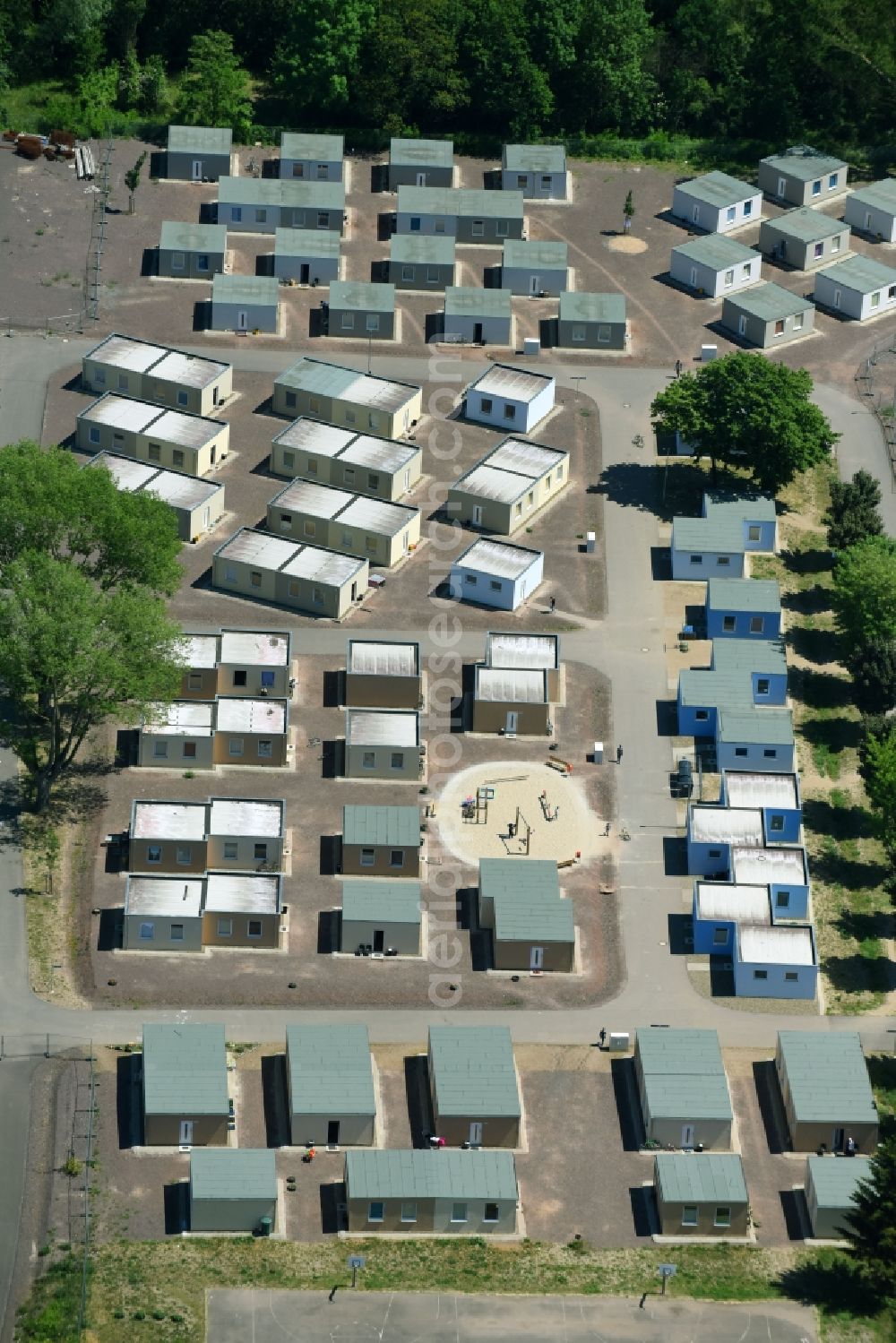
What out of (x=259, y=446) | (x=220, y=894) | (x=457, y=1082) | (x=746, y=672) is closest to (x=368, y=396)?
(x=259, y=446)

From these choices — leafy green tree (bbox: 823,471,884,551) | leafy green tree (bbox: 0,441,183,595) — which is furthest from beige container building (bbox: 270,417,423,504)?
leafy green tree (bbox: 823,471,884,551)

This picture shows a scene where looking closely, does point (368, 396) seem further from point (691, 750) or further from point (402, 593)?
point (691, 750)

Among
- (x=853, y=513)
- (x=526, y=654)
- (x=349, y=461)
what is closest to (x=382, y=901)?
(x=526, y=654)

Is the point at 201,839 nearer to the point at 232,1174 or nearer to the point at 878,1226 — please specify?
the point at 232,1174

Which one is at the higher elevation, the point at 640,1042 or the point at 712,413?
the point at 712,413

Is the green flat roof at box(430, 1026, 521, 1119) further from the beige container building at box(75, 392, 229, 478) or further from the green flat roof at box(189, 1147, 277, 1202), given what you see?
the beige container building at box(75, 392, 229, 478)

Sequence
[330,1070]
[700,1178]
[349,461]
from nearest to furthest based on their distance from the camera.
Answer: [700,1178]
[330,1070]
[349,461]
